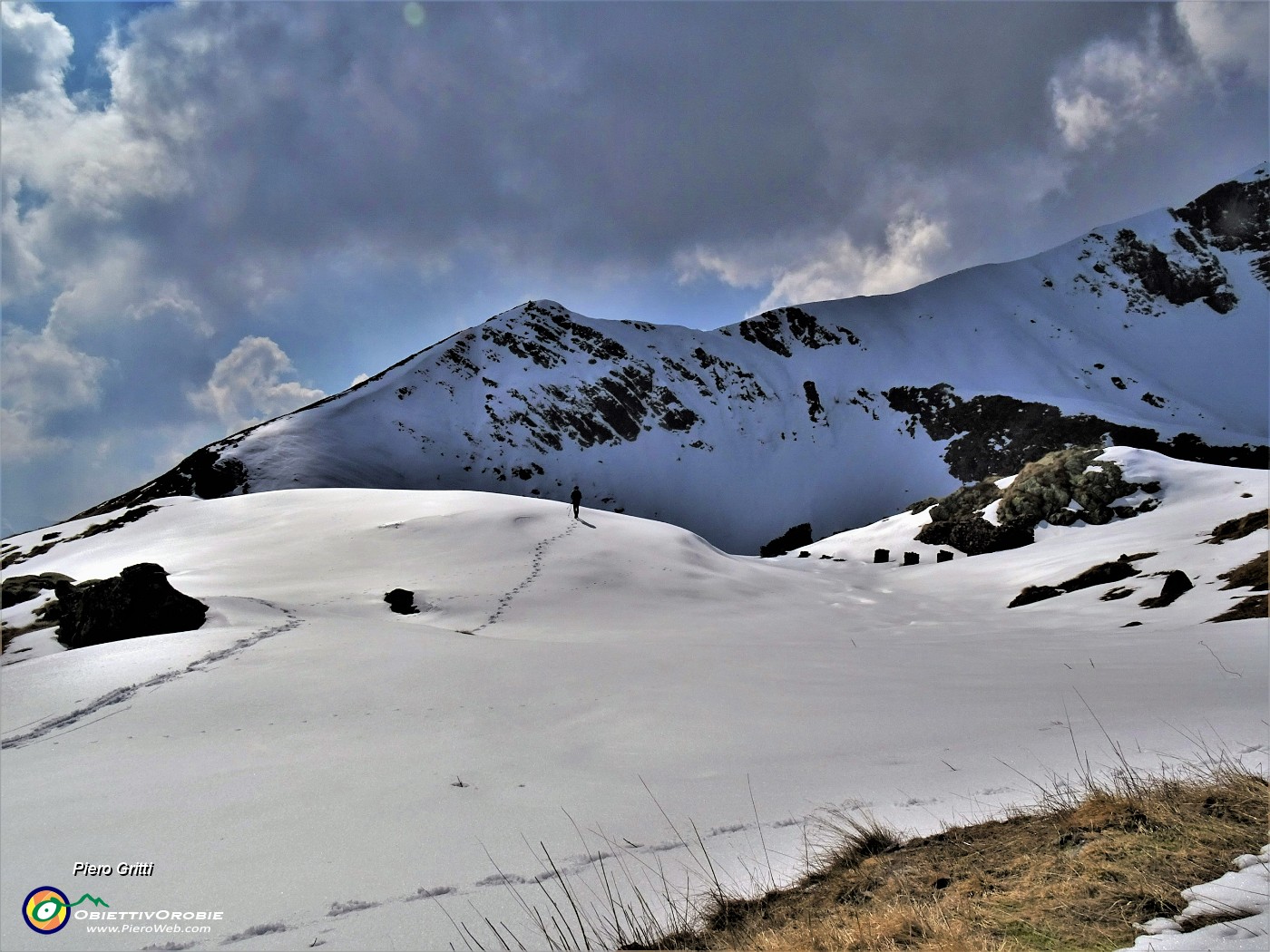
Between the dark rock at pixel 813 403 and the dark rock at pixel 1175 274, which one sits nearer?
the dark rock at pixel 813 403

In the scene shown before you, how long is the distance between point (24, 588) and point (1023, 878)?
67.7ft

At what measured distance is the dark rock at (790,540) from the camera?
8419 cm

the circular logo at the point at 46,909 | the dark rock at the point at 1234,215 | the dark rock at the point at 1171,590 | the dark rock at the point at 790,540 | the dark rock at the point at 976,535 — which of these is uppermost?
the dark rock at the point at 1234,215

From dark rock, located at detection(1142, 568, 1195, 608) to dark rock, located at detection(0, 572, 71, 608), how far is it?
2407cm

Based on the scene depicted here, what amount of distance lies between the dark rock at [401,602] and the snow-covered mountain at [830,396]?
58448 mm

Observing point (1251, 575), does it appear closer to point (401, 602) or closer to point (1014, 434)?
point (401, 602)

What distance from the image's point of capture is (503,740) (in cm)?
530

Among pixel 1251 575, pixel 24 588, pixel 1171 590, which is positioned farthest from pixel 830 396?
pixel 24 588

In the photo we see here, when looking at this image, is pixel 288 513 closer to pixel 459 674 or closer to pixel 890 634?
pixel 459 674

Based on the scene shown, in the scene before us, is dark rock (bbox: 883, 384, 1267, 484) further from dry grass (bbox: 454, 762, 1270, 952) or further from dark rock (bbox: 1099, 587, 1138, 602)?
dry grass (bbox: 454, 762, 1270, 952)

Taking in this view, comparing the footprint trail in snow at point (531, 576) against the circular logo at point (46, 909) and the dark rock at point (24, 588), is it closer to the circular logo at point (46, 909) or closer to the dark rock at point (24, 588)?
the circular logo at point (46, 909)

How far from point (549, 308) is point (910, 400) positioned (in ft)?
253

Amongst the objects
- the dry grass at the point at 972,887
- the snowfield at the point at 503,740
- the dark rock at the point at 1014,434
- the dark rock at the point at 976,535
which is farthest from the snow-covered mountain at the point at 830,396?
the dry grass at the point at 972,887

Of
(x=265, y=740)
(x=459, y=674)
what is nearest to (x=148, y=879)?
(x=265, y=740)
